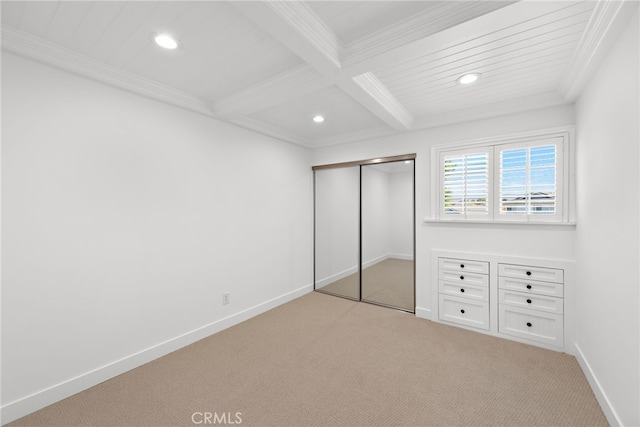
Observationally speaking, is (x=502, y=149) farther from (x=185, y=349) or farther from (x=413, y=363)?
(x=185, y=349)

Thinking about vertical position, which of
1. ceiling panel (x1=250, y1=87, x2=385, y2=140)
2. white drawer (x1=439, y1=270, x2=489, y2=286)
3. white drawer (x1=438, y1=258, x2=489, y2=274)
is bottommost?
white drawer (x1=439, y1=270, x2=489, y2=286)

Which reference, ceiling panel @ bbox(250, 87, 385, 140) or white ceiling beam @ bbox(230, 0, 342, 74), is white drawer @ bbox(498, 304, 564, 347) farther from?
white ceiling beam @ bbox(230, 0, 342, 74)

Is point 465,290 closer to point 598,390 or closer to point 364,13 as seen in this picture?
point 598,390

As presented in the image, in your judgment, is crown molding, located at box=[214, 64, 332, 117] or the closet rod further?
the closet rod

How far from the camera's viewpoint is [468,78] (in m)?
2.22

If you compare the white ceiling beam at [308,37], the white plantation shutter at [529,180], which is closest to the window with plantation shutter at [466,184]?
the white plantation shutter at [529,180]

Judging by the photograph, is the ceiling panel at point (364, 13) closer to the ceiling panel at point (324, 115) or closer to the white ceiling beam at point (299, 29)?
the white ceiling beam at point (299, 29)

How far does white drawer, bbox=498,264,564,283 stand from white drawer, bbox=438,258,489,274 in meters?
0.15

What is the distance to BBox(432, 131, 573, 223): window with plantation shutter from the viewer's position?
256cm

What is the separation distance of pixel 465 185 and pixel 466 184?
0.05 ft

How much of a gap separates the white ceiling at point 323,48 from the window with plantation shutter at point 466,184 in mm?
571

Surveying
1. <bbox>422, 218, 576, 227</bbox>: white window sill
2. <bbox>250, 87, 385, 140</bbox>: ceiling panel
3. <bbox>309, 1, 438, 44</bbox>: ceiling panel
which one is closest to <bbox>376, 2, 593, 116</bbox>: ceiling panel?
<bbox>309, 1, 438, 44</bbox>: ceiling panel

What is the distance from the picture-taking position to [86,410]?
1817 mm

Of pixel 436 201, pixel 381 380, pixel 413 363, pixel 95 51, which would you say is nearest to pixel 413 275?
pixel 436 201
